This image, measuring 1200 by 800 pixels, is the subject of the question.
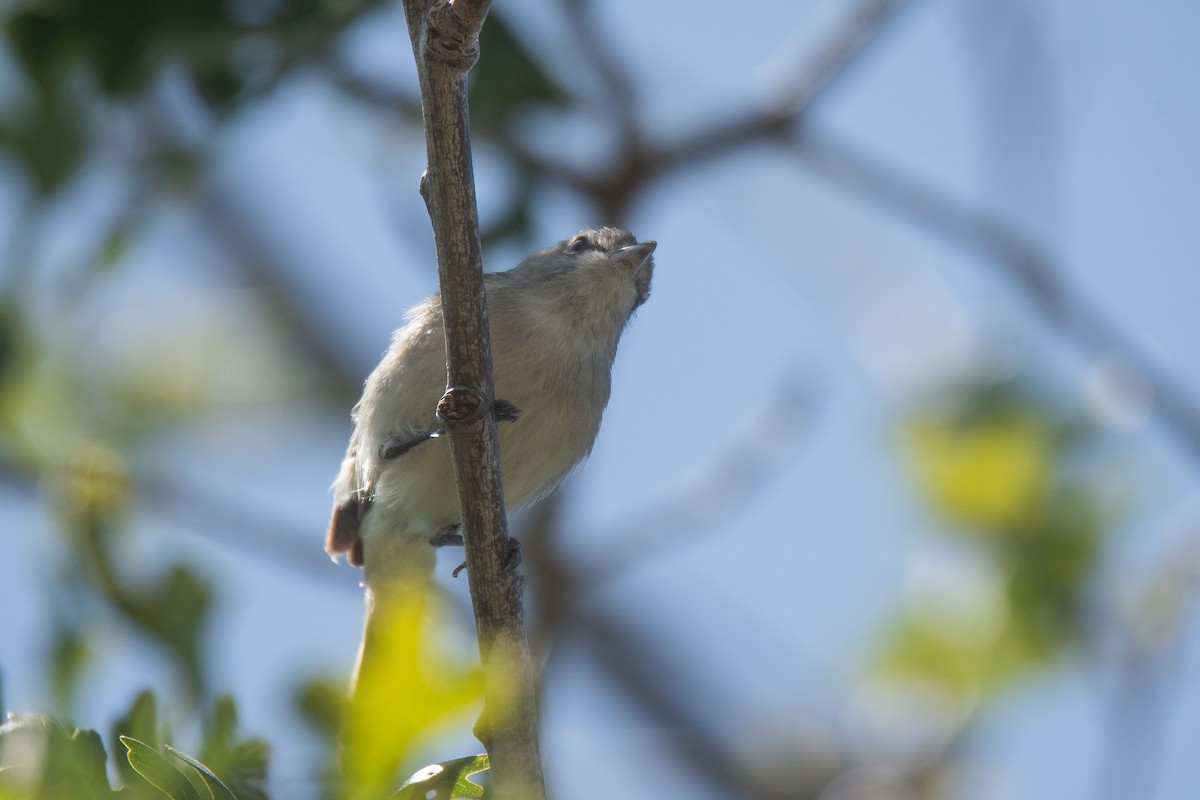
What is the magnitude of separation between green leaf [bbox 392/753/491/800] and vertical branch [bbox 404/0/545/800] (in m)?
0.11

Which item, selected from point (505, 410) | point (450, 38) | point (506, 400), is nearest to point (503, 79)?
point (506, 400)

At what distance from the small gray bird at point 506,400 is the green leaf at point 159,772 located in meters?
1.80

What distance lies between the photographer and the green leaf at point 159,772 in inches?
61.2

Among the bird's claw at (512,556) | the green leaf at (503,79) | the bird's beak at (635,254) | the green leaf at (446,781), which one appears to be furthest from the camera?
the bird's beak at (635,254)

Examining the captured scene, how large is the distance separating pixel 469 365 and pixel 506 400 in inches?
49.1

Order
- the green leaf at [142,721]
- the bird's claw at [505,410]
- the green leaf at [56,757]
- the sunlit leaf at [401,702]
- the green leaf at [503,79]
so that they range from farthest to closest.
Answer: the green leaf at [503,79] → the bird's claw at [505,410] → the green leaf at [142,721] → the green leaf at [56,757] → the sunlit leaf at [401,702]

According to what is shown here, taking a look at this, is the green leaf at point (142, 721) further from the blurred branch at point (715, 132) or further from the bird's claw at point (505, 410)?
the blurred branch at point (715, 132)

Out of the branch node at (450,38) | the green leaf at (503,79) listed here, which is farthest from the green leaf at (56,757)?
the green leaf at (503,79)

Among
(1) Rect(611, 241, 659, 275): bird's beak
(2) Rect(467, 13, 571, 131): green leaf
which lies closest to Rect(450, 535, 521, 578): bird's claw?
(2) Rect(467, 13, 571, 131): green leaf

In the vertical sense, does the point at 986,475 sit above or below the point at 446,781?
above

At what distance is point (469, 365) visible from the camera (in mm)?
2365

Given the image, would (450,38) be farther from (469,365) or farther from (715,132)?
(715,132)

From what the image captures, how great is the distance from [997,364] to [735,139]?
2187mm

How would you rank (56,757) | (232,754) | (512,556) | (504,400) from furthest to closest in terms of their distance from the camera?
1. (504,400)
2. (512,556)
3. (232,754)
4. (56,757)
